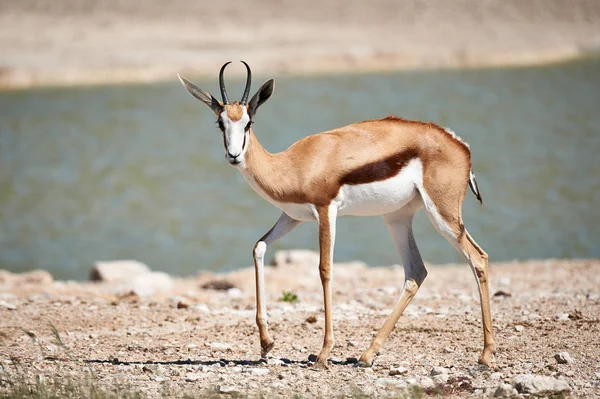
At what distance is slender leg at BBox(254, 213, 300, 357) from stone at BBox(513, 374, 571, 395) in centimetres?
215

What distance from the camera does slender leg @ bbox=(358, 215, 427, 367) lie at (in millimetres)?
8008

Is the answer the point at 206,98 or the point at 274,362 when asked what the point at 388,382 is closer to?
the point at 274,362

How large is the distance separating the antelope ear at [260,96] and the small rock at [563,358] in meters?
3.15

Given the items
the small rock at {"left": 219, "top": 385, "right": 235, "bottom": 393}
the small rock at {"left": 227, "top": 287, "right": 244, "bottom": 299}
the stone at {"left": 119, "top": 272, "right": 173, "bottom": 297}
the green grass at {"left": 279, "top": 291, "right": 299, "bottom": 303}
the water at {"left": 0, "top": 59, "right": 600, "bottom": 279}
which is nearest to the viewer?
the small rock at {"left": 219, "top": 385, "right": 235, "bottom": 393}

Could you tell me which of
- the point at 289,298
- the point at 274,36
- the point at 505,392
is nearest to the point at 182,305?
the point at 289,298

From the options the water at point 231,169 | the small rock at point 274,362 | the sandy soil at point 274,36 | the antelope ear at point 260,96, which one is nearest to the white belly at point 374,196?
the antelope ear at point 260,96

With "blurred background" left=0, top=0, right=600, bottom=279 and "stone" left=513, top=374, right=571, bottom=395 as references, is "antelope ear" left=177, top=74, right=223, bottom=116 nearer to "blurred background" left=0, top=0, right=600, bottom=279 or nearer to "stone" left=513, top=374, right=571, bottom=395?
"stone" left=513, top=374, right=571, bottom=395

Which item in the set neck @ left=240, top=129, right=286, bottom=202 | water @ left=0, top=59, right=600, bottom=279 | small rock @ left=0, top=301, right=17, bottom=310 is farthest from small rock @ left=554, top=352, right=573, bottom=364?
water @ left=0, top=59, right=600, bottom=279

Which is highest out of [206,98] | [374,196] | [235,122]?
[206,98]

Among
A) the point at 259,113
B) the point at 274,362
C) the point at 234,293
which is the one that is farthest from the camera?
the point at 259,113

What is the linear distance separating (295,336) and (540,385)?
2861 millimetres

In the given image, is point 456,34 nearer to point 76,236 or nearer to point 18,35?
point 18,35

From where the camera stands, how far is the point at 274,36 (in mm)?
60156

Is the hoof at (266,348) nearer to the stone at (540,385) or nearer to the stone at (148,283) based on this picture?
the stone at (540,385)
